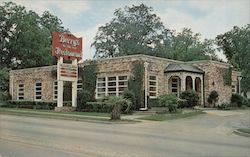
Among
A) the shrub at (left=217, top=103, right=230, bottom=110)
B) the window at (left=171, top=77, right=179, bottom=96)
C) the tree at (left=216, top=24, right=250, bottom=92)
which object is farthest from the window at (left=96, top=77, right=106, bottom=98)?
the tree at (left=216, top=24, right=250, bottom=92)

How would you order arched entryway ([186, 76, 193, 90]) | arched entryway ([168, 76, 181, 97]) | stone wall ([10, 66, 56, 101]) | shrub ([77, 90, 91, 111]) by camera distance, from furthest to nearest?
stone wall ([10, 66, 56, 101]), arched entryway ([186, 76, 193, 90]), arched entryway ([168, 76, 181, 97]), shrub ([77, 90, 91, 111])

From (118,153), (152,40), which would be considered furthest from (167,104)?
(152,40)

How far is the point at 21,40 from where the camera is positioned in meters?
54.9

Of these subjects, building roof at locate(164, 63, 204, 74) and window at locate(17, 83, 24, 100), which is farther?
window at locate(17, 83, 24, 100)

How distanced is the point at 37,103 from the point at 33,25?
21.0 metres

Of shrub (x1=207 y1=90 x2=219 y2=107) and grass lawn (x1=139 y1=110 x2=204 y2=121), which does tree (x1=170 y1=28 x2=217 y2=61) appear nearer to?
shrub (x1=207 y1=90 x2=219 y2=107)

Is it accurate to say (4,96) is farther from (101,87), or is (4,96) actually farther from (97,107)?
(97,107)

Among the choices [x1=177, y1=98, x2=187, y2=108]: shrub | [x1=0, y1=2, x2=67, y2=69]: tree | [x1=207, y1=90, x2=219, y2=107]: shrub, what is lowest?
[x1=177, y1=98, x2=187, y2=108]: shrub

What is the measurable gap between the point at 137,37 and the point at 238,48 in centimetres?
1560

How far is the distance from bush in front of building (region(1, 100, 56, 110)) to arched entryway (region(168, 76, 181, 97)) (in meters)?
10.4

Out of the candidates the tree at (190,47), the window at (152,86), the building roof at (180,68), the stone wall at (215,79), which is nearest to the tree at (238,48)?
the tree at (190,47)

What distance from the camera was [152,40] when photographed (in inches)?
2530

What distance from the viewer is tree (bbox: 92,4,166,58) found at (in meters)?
62.6

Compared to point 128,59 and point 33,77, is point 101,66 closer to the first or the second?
point 128,59
